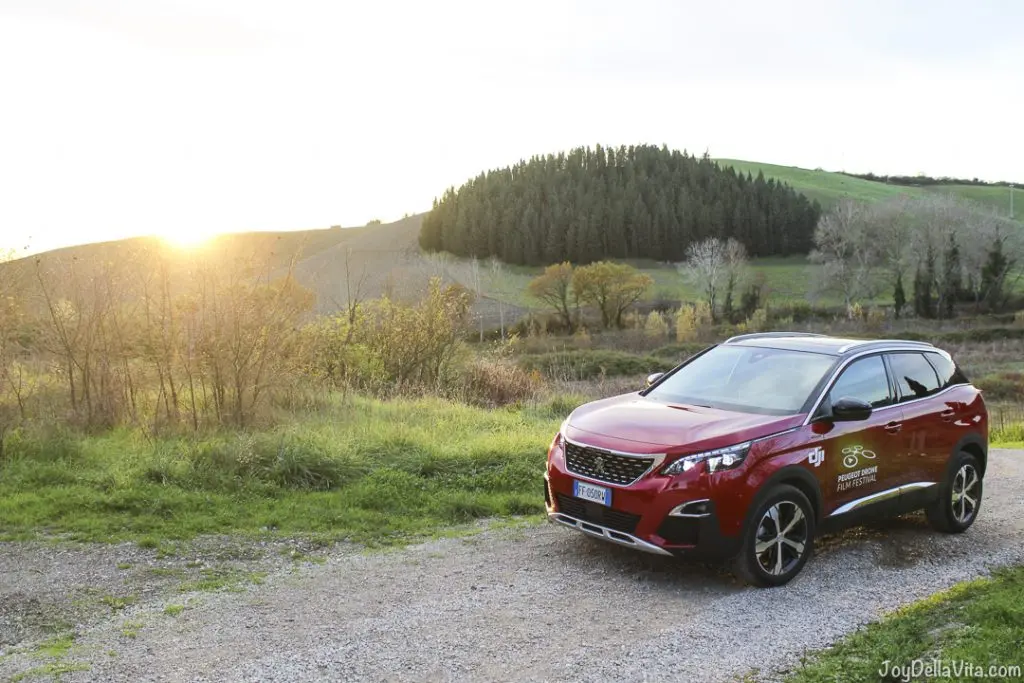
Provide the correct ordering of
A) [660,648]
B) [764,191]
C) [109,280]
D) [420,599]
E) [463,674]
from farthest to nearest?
[764,191]
[109,280]
[420,599]
[660,648]
[463,674]

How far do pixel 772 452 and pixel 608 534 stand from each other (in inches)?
54.3

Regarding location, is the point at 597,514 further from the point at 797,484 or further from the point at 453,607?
the point at 797,484

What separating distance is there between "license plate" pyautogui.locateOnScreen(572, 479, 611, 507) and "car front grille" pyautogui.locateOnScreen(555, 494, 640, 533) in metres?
0.04

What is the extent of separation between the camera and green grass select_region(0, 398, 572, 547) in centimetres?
814

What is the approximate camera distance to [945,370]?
8164mm

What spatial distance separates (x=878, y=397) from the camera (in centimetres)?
729

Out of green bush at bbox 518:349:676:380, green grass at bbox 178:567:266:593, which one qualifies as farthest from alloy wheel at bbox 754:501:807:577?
green bush at bbox 518:349:676:380

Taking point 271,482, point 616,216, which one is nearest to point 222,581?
point 271,482

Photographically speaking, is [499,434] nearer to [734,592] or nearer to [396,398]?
[396,398]

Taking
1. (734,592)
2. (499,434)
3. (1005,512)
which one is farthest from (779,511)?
(499,434)

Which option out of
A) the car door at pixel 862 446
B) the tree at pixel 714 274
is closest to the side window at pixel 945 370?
the car door at pixel 862 446

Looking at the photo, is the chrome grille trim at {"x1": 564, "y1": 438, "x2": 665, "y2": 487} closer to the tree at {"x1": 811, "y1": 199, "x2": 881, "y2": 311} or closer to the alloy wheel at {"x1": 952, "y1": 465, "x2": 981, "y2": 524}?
the alloy wheel at {"x1": 952, "y1": 465, "x2": 981, "y2": 524}

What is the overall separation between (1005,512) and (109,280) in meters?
11.6

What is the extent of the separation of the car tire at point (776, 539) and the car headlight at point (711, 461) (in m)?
0.37
